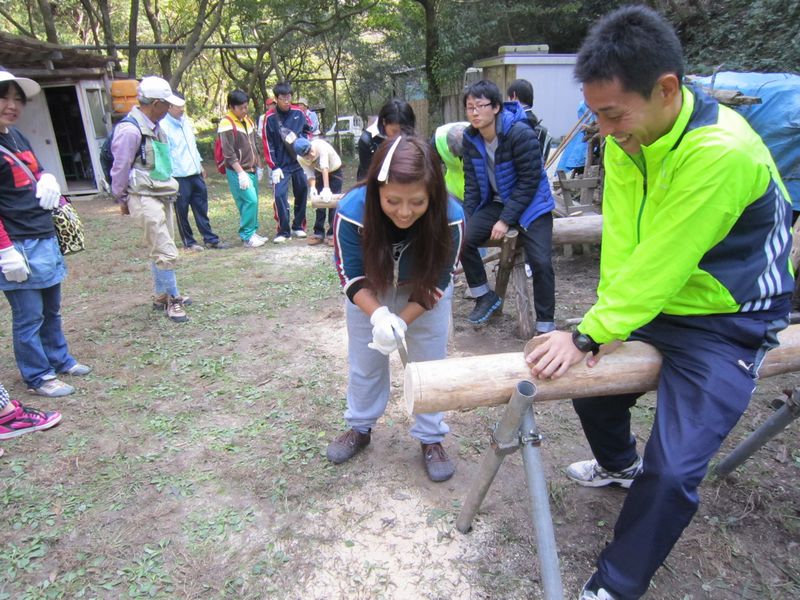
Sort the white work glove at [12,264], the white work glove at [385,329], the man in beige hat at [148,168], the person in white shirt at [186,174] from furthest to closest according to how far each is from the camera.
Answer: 1. the person in white shirt at [186,174]
2. the man in beige hat at [148,168]
3. the white work glove at [12,264]
4. the white work glove at [385,329]

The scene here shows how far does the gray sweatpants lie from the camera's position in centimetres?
246

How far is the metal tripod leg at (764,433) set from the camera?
2143mm

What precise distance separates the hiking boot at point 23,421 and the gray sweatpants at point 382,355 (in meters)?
1.92

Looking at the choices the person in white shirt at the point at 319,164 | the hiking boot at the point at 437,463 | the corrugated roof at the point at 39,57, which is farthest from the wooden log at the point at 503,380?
the corrugated roof at the point at 39,57

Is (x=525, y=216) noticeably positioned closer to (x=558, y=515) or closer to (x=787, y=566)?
(x=558, y=515)

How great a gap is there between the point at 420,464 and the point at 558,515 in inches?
28.7

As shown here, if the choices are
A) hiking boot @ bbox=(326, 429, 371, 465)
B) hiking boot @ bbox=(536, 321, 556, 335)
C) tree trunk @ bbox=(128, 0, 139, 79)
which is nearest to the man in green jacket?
hiking boot @ bbox=(326, 429, 371, 465)

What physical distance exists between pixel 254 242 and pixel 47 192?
4.12 m

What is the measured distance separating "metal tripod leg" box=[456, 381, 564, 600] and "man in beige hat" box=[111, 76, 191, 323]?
11.9 feet

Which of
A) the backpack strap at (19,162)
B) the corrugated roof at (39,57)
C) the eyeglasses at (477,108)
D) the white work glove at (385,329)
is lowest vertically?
the white work glove at (385,329)

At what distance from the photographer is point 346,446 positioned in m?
Result: 2.83

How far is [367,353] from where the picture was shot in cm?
250

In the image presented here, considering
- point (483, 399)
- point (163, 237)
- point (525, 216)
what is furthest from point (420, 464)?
point (163, 237)

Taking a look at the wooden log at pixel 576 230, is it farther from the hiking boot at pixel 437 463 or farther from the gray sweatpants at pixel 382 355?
the hiking boot at pixel 437 463
